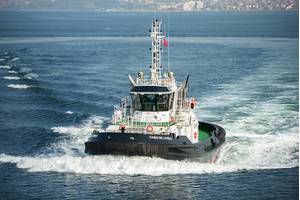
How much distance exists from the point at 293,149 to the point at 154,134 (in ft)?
43.9

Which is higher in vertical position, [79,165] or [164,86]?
[164,86]

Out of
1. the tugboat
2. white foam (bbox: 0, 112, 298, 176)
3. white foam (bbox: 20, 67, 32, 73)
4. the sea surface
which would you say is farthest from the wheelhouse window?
white foam (bbox: 20, 67, 32, 73)

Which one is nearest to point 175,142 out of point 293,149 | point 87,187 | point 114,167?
point 114,167

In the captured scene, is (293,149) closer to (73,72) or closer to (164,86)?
(164,86)

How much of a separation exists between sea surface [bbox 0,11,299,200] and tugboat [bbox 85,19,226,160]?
0.83m

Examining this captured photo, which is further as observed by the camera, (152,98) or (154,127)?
(152,98)

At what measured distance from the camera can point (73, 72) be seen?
96.7 metres

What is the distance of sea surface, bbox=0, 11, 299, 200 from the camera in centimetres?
4478

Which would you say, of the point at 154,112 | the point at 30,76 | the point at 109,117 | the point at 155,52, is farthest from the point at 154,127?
the point at 30,76

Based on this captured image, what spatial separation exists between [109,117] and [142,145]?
18.4 meters

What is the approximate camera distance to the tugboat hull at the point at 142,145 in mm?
48375

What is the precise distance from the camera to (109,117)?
66.3m

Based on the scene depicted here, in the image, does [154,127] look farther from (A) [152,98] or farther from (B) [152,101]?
(A) [152,98]

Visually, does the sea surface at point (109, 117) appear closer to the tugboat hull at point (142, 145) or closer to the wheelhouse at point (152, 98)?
the tugboat hull at point (142, 145)
